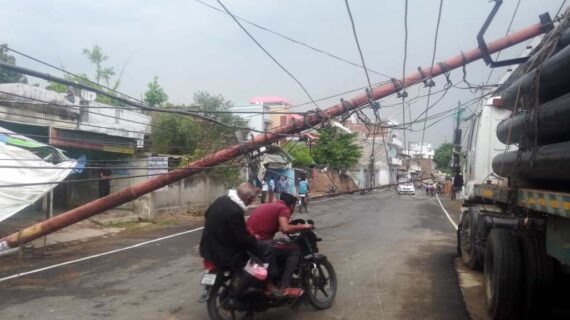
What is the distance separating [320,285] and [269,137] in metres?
7.59

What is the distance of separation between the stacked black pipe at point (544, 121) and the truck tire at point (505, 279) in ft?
2.71

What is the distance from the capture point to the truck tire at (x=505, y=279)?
5.60 meters

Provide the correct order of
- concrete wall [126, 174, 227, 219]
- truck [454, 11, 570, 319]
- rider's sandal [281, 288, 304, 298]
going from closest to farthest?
truck [454, 11, 570, 319] < rider's sandal [281, 288, 304, 298] < concrete wall [126, 174, 227, 219]

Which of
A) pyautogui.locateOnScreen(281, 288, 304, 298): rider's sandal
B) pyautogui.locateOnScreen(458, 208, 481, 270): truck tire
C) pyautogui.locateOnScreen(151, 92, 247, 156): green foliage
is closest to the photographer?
pyautogui.locateOnScreen(281, 288, 304, 298): rider's sandal

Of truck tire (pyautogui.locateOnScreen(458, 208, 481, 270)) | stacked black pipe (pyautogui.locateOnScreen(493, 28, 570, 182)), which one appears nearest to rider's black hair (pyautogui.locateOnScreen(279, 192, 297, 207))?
stacked black pipe (pyautogui.locateOnScreen(493, 28, 570, 182))

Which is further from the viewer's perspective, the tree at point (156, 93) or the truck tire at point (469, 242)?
the tree at point (156, 93)

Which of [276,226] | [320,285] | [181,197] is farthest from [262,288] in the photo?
[181,197]

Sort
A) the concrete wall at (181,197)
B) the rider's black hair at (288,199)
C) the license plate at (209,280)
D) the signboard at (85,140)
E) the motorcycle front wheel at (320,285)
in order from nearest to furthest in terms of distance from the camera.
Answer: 1. the license plate at (209,280)
2. the motorcycle front wheel at (320,285)
3. the rider's black hair at (288,199)
4. the signboard at (85,140)
5. the concrete wall at (181,197)

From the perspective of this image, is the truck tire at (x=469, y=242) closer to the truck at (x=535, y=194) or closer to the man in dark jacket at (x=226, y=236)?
the truck at (x=535, y=194)

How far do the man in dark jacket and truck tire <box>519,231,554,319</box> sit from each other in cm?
300

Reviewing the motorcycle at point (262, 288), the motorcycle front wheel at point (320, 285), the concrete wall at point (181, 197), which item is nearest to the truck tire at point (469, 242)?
the motorcycle front wheel at point (320, 285)

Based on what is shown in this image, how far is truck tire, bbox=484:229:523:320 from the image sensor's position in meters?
5.60

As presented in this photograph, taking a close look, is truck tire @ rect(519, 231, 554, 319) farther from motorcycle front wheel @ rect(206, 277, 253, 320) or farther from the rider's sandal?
motorcycle front wheel @ rect(206, 277, 253, 320)

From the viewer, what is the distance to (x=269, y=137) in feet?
45.3
